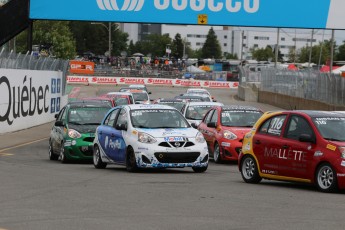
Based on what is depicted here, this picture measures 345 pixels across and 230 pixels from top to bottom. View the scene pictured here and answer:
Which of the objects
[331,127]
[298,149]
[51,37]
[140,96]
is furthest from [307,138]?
[51,37]

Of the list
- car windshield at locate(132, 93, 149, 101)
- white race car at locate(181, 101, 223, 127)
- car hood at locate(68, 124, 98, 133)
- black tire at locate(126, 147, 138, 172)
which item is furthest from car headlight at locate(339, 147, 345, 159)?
car windshield at locate(132, 93, 149, 101)

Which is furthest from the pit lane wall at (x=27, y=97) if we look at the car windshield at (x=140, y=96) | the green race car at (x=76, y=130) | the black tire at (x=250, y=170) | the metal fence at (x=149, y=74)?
the metal fence at (x=149, y=74)

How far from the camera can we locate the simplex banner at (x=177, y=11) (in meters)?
32.8

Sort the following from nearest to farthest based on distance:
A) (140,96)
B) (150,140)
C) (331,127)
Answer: (331,127) < (150,140) < (140,96)

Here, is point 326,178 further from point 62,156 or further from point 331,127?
point 62,156

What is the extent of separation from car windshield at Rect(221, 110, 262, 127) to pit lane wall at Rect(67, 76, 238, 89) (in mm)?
72826

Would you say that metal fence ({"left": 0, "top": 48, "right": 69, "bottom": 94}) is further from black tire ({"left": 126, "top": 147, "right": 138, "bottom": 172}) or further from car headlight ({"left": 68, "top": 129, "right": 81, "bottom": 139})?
black tire ({"left": 126, "top": 147, "right": 138, "bottom": 172})

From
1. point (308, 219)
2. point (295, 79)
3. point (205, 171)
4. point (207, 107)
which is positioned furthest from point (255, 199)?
point (295, 79)

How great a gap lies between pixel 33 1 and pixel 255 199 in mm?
21935

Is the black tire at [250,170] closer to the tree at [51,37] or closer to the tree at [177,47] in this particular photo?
the tree at [51,37]

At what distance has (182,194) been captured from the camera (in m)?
13.1

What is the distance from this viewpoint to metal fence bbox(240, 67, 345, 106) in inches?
1608

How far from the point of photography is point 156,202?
12.0m

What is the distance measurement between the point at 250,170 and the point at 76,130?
6.71 meters
